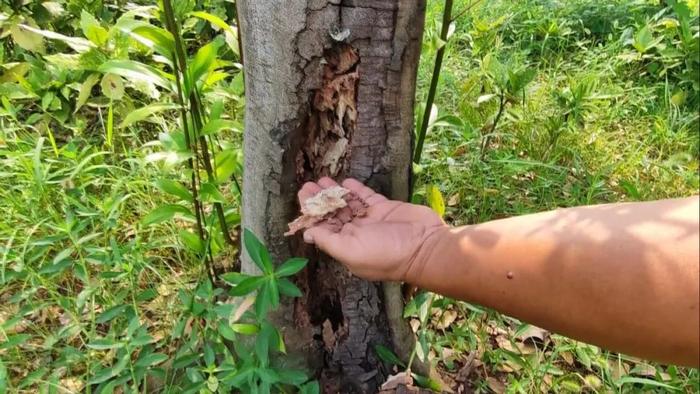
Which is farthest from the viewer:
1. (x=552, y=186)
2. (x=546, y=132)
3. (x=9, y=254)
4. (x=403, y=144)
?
(x=546, y=132)

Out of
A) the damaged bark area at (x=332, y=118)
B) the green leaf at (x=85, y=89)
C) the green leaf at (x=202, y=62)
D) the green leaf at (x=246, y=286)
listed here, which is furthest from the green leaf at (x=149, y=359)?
the green leaf at (x=85, y=89)

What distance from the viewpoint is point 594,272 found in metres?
0.83

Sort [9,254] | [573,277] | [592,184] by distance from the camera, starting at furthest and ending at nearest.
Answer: [592,184] → [9,254] → [573,277]

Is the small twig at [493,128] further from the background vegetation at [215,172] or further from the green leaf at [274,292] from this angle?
the green leaf at [274,292]

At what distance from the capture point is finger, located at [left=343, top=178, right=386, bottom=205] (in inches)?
44.1

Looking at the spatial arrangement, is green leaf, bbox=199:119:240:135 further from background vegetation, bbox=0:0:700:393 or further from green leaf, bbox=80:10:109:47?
green leaf, bbox=80:10:109:47

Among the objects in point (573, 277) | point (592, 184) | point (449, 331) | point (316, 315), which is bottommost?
point (449, 331)

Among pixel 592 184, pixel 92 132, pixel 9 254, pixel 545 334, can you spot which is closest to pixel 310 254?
pixel 545 334

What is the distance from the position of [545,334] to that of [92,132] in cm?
169

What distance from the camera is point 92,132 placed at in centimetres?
218

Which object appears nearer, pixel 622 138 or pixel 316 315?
pixel 316 315

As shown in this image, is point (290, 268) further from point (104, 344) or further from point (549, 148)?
point (549, 148)

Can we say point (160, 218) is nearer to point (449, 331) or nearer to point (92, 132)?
point (449, 331)

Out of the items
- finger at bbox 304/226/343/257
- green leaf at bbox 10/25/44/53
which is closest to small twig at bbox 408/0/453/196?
finger at bbox 304/226/343/257
